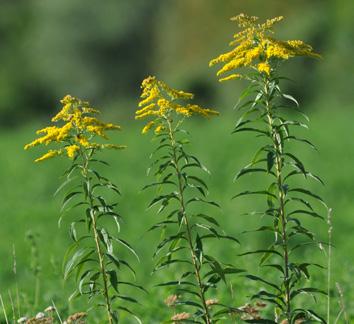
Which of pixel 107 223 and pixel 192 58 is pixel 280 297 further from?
pixel 192 58

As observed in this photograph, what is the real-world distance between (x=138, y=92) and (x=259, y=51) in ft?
116

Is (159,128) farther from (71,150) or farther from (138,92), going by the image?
(138,92)

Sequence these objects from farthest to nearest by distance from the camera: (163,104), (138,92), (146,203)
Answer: (138,92) → (146,203) → (163,104)

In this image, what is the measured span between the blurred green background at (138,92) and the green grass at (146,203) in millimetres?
31

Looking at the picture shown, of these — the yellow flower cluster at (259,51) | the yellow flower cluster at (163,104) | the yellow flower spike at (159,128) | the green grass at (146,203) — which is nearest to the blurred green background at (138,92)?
the green grass at (146,203)

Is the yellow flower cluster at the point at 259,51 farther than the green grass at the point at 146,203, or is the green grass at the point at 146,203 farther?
the green grass at the point at 146,203

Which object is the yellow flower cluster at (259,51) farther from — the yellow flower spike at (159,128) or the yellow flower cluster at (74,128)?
the yellow flower cluster at (74,128)

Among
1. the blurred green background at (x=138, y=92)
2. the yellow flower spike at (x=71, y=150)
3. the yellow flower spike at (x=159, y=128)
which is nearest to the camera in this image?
the yellow flower spike at (x=71, y=150)

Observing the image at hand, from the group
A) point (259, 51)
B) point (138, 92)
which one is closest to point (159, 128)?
point (259, 51)

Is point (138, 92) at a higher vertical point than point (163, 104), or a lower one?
higher

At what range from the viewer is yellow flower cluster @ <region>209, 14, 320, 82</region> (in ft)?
15.0

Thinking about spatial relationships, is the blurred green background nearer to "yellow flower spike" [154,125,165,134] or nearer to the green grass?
the green grass

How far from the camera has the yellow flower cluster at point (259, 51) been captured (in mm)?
4566

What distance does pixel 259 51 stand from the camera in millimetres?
4652
